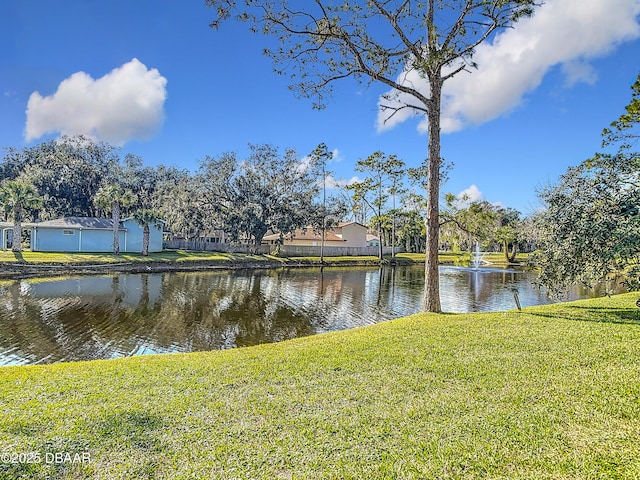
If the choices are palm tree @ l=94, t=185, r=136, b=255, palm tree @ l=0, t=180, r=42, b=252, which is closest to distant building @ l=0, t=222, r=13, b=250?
palm tree @ l=0, t=180, r=42, b=252

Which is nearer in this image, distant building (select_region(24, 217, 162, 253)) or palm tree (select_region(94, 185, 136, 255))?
distant building (select_region(24, 217, 162, 253))

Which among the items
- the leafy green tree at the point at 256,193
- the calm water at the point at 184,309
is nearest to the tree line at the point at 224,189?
the leafy green tree at the point at 256,193

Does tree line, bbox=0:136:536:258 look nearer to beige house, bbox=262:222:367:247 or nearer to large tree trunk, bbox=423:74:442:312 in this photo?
beige house, bbox=262:222:367:247

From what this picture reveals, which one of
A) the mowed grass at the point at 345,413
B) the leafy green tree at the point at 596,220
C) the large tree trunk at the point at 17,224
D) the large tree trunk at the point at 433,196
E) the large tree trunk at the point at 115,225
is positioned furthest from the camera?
the large tree trunk at the point at 115,225

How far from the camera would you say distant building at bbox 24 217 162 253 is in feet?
115

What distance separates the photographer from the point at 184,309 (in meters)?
16.2

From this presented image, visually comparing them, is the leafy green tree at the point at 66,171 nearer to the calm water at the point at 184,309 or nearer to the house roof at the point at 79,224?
the house roof at the point at 79,224

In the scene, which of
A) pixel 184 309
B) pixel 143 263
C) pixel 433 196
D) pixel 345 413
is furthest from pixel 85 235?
pixel 345 413

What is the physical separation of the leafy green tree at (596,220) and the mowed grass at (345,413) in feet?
8.94

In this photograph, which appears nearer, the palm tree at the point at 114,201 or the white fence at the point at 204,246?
the palm tree at the point at 114,201

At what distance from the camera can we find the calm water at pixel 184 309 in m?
10.9

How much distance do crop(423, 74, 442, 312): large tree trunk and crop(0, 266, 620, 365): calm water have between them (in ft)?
11.6

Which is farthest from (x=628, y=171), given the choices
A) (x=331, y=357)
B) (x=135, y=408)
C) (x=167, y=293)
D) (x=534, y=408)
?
(x=167, y=293)

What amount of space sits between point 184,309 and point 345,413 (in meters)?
13.6
